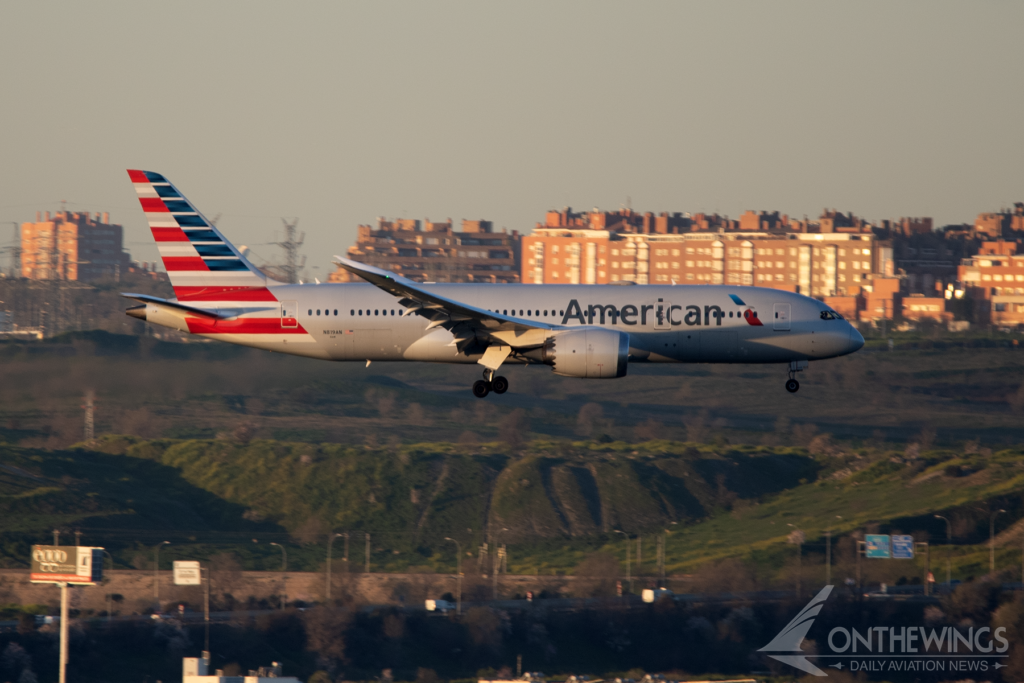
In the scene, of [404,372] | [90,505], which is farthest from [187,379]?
[404,372]

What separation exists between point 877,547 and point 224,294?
74.3m

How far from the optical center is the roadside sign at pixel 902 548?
109m

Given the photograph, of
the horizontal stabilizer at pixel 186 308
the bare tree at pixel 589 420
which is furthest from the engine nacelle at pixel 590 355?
the bare tree at pixel 589 420

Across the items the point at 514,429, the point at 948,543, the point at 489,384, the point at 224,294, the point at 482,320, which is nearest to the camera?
the point at 482,320

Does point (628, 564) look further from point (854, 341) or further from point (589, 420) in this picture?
point (854, 341)

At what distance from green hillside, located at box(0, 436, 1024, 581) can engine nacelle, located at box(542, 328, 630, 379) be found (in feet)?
224

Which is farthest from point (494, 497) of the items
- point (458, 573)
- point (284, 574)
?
point (284, 574)

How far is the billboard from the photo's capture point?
94625mm

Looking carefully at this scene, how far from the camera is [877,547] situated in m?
108

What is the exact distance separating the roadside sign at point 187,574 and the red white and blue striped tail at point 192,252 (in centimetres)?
6212

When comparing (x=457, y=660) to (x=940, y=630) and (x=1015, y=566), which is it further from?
(x=1015, y=566)

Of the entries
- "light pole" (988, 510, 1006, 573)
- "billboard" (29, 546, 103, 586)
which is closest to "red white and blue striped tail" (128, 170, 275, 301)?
"billboard" (29, 546, 103, 586)

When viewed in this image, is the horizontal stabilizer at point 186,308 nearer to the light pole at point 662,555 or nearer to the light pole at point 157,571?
the light pole at point 157,571

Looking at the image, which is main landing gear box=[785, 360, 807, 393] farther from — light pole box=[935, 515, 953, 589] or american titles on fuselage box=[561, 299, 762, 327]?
light pole box=[935, 515, 953, 589]
